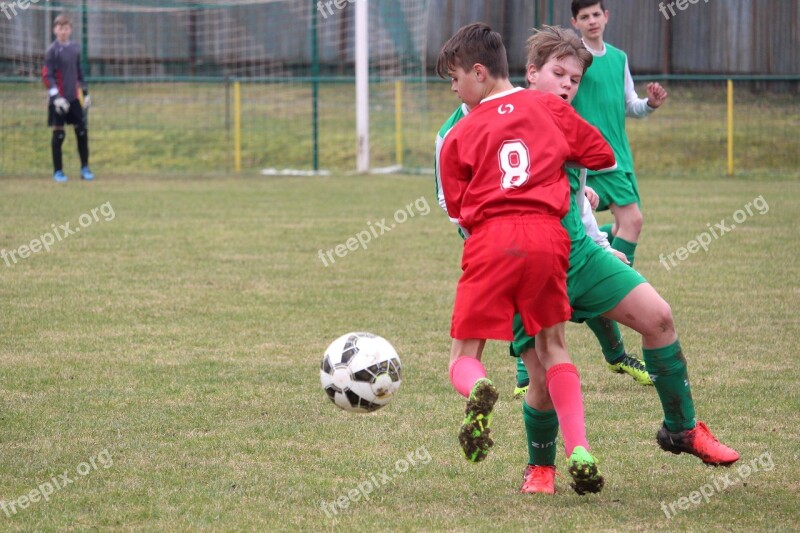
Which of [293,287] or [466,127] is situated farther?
[293,287]

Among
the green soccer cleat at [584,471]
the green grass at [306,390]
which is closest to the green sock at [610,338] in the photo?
the green grass at [306,390]

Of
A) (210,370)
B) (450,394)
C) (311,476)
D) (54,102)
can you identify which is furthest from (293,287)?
(54,102)

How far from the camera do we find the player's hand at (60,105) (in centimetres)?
1516

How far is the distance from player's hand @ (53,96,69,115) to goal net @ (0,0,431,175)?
56.5 inches

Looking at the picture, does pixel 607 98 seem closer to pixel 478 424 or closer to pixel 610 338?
pixel 610 338

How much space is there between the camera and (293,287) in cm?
816

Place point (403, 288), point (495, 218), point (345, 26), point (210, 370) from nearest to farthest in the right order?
point (495, 218)
point (210, 370)
point (403, 288)
point (345, 26)

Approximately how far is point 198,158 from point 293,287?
1021cm

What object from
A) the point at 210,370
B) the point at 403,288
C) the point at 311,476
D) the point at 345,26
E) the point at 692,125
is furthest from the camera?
the point at 345,26

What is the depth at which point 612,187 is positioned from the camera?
641 cm

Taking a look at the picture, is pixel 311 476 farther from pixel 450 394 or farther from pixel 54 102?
pixel 54 102

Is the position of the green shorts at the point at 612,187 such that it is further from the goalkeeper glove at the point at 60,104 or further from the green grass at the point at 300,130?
the goalkeeper glove at the point at 60,104

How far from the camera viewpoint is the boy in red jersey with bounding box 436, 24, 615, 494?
3627 millimetres

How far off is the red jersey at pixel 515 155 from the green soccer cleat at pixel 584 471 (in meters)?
0.77
